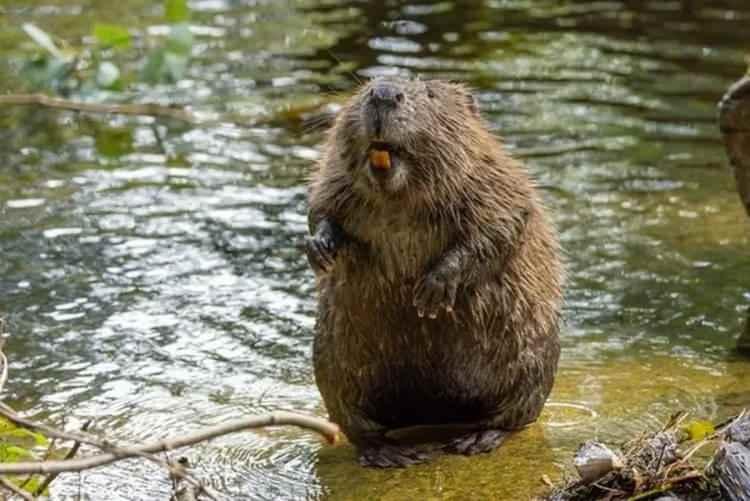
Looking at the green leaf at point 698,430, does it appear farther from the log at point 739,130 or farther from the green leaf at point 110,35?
the log at point 739,130

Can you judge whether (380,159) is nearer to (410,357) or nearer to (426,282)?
(426,282)

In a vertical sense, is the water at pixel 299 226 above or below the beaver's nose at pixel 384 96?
below

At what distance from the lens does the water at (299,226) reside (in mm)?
5059

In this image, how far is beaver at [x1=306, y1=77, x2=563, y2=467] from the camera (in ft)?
14.6

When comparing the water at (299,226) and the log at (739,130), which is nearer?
the water at (299,226)

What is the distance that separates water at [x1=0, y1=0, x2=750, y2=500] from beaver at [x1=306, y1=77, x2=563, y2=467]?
0.59 feet

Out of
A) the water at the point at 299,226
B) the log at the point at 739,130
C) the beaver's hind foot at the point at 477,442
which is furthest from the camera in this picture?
the log at the point at 739,130

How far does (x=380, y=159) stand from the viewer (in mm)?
4328

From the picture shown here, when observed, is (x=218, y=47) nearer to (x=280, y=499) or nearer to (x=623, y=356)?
(x=623, y=356)

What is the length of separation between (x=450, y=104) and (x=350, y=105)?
31 cm

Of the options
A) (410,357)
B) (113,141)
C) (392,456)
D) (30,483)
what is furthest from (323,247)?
(113,141)

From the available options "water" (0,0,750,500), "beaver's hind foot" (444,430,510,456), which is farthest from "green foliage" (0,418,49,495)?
"beaver's hind foot" (444,430,510,456)

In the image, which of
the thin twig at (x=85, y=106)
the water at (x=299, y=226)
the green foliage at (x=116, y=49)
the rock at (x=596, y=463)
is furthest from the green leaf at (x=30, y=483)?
the rock at (x=596, y=463)

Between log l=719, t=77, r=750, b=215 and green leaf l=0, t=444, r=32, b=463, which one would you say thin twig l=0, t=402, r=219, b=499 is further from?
log l=719, t=77, r=750, b=215
